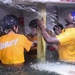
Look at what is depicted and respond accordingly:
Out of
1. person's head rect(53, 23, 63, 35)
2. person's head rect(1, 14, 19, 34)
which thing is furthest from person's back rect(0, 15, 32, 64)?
person's head rect(53, 23, 63, 35)

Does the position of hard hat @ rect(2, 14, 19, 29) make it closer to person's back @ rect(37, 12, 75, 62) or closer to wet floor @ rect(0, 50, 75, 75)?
person's back @ rect(37, 12, 75, 62)

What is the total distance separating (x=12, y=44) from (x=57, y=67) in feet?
1.91

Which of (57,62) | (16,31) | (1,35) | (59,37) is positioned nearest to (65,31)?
(59,37)

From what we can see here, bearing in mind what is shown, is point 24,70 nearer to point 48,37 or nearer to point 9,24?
point 48,37

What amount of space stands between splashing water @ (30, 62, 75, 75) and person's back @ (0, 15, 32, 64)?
0.22 metres

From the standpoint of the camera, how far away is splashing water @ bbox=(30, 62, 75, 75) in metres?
2.86

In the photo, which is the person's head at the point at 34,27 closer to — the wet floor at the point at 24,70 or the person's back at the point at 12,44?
the person's back at the point at 12,44

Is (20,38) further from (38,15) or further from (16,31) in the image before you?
(38,15)

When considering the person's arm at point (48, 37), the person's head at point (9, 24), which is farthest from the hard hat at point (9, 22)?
the person's arm at point (48, 37)

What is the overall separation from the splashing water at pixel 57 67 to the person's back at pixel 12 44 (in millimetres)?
224

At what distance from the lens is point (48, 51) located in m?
3.52

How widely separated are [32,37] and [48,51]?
10.9 inches

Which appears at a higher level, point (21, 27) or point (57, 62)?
point (21, 27)

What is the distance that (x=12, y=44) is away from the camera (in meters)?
3.17
